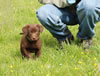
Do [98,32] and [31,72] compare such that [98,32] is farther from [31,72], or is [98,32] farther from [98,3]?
[31,72]

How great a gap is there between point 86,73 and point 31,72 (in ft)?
2.19

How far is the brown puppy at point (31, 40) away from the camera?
3.74m

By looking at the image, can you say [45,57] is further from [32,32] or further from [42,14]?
[42,14]

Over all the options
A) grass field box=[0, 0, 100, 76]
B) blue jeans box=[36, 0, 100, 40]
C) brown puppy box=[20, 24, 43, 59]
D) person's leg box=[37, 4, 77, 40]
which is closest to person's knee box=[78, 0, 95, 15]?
blue jeans box=[36, 0, 100, 40]

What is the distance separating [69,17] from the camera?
14.5 feet

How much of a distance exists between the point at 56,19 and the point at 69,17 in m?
0.33

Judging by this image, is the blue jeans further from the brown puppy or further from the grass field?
the brown puppy

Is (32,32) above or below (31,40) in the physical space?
above

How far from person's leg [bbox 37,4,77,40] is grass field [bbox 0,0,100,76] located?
23cm

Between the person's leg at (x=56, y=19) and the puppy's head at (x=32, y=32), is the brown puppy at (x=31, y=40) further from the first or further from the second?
the person's leg at (x=56, y=19)

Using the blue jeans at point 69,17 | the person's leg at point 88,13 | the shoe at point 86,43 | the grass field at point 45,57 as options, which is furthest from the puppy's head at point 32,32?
the shoe at point 86,43

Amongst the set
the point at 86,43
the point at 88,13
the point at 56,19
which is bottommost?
the point at 86,43

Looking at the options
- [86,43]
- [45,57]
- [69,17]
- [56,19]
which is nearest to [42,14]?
[56,19]

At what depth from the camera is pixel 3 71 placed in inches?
130
